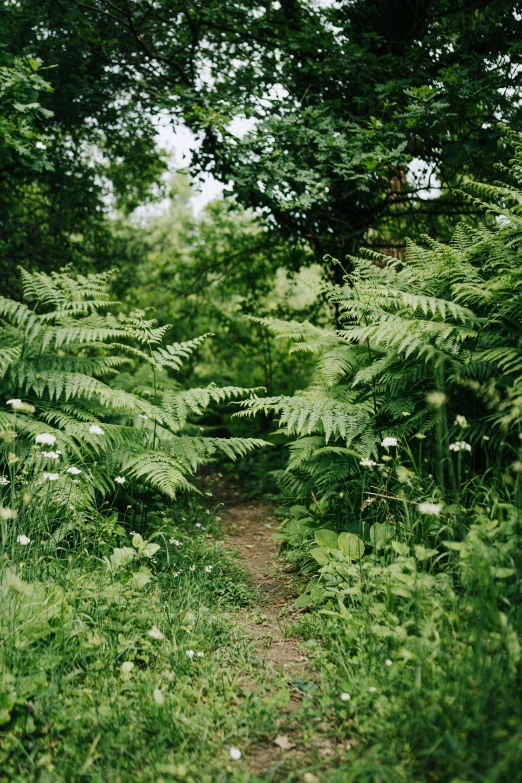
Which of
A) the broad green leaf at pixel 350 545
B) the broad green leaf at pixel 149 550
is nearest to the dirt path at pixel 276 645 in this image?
the broad green leaf at pixel 350 545

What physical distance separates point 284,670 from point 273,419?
73.1 inches

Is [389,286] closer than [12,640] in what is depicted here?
No

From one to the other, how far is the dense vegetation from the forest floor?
22 mm

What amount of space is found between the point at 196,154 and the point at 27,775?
17.8 ft

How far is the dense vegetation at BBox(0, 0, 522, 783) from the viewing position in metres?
1.96

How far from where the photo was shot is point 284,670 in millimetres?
2473

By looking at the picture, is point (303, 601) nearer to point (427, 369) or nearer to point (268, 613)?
point (268, 613)

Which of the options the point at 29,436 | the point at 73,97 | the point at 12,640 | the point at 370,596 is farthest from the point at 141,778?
the point at 73,97

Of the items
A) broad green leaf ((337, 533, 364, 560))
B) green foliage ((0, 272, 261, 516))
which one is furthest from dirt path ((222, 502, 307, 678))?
green foliage ((0, 272, 261, 516))

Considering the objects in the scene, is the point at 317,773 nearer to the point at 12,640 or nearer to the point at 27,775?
the point at 27,775

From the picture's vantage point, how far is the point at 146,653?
7.95 ft

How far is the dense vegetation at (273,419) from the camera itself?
1.96 metres

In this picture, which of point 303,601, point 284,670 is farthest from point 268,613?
point 284,670

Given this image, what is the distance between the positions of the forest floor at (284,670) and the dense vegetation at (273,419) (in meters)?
0.02
